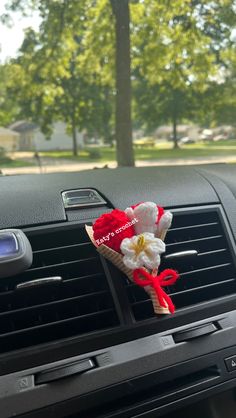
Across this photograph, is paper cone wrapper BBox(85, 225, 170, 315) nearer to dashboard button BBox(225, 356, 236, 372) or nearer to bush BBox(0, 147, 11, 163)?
dashboard button BBox(225, 356, 236, 372)

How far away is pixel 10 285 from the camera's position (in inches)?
69.1

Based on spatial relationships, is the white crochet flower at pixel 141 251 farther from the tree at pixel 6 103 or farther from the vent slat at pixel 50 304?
the tree at pixel 6 103

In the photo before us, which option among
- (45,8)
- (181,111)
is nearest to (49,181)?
(45,8)

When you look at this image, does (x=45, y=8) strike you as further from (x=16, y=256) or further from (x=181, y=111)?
(x=181, y=111)

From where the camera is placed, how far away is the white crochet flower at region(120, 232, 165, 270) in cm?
174

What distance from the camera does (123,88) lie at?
23.4 ft

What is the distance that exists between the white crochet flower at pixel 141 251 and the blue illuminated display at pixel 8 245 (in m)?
0.41

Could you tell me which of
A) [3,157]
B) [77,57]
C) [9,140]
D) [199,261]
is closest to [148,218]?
[199,261]

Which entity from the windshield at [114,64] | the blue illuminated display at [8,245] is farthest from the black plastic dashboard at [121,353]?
the windshield at [114,64]

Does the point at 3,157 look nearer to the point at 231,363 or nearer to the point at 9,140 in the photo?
the point at 9,140

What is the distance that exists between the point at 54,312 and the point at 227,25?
6791 millimetres

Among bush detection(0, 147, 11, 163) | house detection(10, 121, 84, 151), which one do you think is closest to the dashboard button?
bush detection(0, 147, 11, 163)

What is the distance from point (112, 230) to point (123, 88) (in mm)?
5686

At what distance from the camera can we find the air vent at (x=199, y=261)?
203 centimetres
